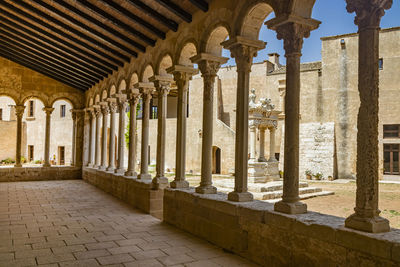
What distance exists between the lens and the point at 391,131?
1602 centimetres

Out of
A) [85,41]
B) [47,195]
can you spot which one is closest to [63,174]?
[47,195]

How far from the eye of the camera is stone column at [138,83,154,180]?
25.2 feet

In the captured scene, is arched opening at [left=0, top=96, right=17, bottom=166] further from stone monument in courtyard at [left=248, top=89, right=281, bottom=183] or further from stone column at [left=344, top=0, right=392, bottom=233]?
stone column at [left=344, top=0, right=392, bottom=233]

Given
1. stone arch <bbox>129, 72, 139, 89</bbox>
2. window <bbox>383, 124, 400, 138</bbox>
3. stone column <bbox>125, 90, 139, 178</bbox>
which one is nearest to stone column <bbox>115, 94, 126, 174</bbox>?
stone column <bbox>125, 90, 139, 178</bbox>

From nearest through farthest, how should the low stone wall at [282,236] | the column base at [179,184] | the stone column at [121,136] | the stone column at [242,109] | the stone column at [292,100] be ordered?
the low stone wall at [282,236], the stone column at [292,100], the stone column at [242,109], the column base at [179,184], the stone column at [121,136]

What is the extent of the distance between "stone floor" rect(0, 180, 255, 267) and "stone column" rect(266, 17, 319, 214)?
3.20 feet

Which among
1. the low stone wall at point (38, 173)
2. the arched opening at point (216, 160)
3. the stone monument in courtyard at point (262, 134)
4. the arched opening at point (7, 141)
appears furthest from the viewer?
the arched opening at point (7, 141)

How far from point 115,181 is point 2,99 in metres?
19.7

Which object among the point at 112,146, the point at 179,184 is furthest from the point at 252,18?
the point at 112,146

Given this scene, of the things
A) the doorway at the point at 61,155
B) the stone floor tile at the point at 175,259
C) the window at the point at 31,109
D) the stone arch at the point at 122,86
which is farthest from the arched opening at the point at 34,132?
the stone floor tile at the point at 175,259

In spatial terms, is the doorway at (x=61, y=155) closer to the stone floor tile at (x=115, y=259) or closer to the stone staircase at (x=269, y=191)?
the stone staircase at (x=269, y=191)

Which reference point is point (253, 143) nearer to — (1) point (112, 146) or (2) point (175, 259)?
(1) point (112, 146)

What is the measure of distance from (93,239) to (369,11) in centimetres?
433

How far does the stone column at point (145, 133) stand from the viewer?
7669mm
